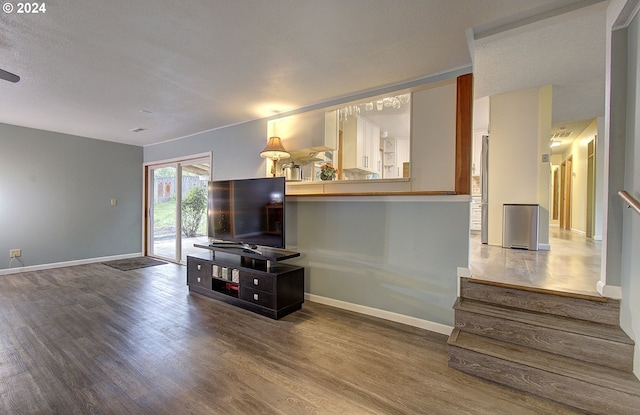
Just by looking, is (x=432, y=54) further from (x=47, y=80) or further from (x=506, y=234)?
(x=47, y=80)

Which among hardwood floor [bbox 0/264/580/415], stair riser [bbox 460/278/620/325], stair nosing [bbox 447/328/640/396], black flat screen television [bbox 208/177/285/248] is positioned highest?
black flat screen television [bbox 208/177/285/248]

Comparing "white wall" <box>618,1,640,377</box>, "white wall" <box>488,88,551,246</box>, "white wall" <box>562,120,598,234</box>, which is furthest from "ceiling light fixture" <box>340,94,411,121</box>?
"white wall" <box>562,120,598,234</box>

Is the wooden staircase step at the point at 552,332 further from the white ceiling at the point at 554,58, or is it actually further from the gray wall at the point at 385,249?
the white ceiling at the point at 554,58

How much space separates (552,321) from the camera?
209 centimetres

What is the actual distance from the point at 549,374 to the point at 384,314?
54.9 inches

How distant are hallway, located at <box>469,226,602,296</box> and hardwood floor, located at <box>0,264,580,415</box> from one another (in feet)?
2.84

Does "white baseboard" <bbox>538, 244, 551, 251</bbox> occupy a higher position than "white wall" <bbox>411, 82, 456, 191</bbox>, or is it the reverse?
"white wall" <bbox>411, 82, 456, 191</bbox>

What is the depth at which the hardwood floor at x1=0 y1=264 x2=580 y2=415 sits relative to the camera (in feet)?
5.59

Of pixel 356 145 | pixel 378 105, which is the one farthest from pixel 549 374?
pixel 356 145

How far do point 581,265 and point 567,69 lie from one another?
239cm

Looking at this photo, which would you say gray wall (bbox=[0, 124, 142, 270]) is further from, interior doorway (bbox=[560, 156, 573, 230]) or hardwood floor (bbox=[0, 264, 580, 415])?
interior doorway (bbox=[560, 156, 573, 230])

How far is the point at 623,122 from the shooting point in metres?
1.94

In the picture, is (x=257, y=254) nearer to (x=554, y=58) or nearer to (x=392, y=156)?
(x=554, y=58)

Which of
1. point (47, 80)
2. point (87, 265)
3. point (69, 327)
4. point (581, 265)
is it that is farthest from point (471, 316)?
point (87, 265)
